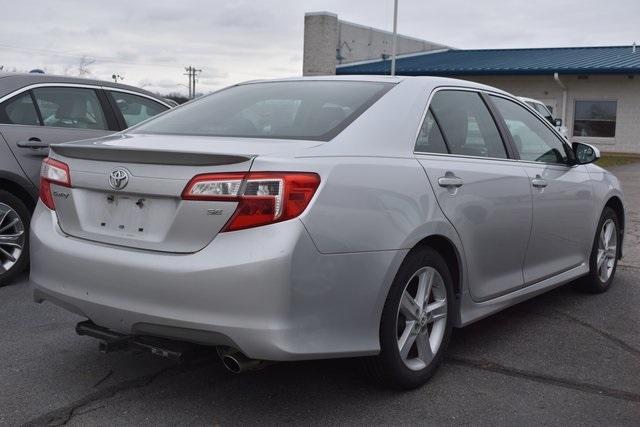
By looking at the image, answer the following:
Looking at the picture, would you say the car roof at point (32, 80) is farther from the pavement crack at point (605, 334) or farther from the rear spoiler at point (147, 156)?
the pavement crack at point (605, 334)

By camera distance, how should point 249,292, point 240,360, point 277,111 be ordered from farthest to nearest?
point 277,111, point 240,360, point 249,292

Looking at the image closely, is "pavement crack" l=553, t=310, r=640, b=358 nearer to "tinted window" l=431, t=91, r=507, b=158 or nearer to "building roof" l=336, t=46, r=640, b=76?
"tinted window" l=431, t=91, r=507, b=158

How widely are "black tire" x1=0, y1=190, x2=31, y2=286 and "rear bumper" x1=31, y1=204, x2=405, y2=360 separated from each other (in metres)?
2.70

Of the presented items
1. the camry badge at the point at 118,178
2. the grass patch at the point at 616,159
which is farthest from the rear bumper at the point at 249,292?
the grass patch at the point at 616,159

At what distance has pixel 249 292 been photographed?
3.01m

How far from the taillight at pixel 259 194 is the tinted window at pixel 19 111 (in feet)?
11.6

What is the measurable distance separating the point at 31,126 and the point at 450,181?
12.4ft

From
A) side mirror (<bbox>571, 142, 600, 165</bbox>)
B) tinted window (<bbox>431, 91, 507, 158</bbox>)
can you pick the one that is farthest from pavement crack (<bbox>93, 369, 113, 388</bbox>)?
side mirror (<bbox>571, 142, 600, 165</bbox>)

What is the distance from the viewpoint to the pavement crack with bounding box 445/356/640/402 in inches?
150

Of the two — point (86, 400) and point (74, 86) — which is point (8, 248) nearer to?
point (74, 86)

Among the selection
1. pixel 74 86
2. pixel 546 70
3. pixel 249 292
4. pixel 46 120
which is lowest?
pixel 249 292

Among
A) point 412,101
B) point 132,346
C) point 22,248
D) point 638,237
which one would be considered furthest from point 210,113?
point 638,237

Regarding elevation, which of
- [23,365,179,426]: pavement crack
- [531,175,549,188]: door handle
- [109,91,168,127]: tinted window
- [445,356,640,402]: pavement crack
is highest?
[109,91,168,127]: tinted window

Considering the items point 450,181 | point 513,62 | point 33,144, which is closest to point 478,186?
point 450,181
